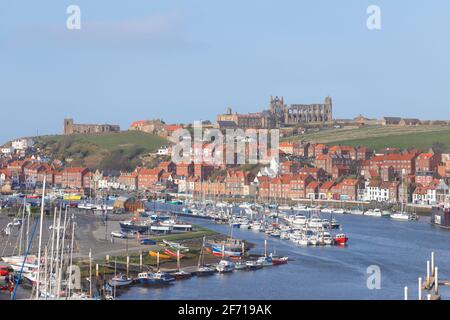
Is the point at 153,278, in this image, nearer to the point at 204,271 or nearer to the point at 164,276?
the point at 164,276

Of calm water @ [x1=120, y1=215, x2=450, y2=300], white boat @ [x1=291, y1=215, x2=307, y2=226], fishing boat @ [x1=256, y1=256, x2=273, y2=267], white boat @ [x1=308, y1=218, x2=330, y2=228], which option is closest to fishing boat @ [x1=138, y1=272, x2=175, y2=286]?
calm water @ [x1=120, y1=215, x2=450, y2=300]

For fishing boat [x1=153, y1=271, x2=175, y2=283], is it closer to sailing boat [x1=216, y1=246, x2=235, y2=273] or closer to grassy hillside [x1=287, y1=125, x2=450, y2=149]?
sailing boat [x1=216, y1=246, x2=235, y2=273]

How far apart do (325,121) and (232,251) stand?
69491 mm

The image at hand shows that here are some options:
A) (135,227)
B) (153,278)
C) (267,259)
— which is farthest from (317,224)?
(153,278)

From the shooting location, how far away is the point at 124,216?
42.3 metres

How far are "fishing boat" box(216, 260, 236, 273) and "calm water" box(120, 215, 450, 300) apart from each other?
31cm

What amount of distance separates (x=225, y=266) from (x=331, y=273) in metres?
2.70

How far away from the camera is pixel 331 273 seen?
Result: 23.1 m

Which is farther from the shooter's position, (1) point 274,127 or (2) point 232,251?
(1) point 274,127


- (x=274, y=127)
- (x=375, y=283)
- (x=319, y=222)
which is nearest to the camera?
(x=375, y=283)

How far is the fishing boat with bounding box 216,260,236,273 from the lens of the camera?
23344mm
